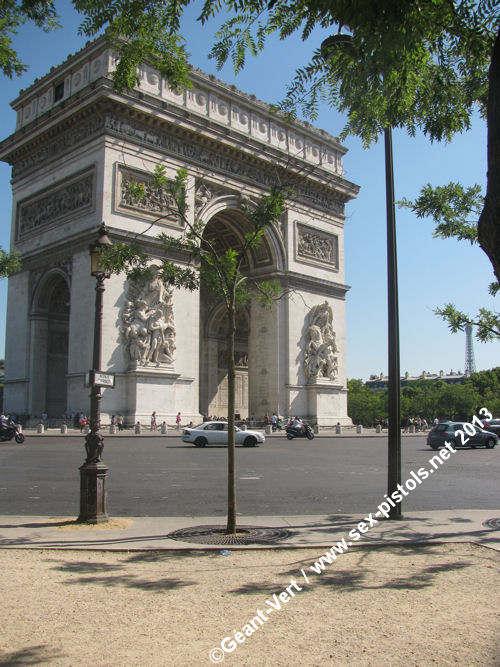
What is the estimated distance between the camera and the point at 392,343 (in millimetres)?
10242

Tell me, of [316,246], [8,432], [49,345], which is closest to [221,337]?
[316,246]

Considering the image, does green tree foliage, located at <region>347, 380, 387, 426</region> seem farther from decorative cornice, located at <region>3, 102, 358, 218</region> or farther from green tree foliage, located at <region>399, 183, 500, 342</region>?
green tree foliage, located at <region>399, 183, 500, 342</region>

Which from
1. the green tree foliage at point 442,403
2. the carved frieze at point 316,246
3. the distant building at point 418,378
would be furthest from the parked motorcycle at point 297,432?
the distant building at point 418,378

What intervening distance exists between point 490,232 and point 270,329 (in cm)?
3730

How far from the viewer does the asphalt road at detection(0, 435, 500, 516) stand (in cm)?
1094

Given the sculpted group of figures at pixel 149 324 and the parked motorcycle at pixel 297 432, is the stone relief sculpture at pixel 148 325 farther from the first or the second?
the parked motorcycle at pixel 297 432

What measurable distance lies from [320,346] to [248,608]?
37.0 meters

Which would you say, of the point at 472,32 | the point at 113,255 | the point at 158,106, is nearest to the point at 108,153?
the point at 158,106

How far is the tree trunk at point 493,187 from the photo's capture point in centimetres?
388

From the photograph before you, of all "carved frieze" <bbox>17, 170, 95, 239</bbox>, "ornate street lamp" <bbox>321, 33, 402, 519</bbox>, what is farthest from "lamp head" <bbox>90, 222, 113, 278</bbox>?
"carved frieze" <bbox>17, 170, 95, 239</bbox>

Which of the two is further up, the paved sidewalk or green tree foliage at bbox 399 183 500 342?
green tree foliage at bbox 399 183 500 342

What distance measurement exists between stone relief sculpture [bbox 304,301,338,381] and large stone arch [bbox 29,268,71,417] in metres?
14.9

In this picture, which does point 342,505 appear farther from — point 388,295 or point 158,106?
point 158,106

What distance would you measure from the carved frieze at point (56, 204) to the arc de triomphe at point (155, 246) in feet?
0.34
